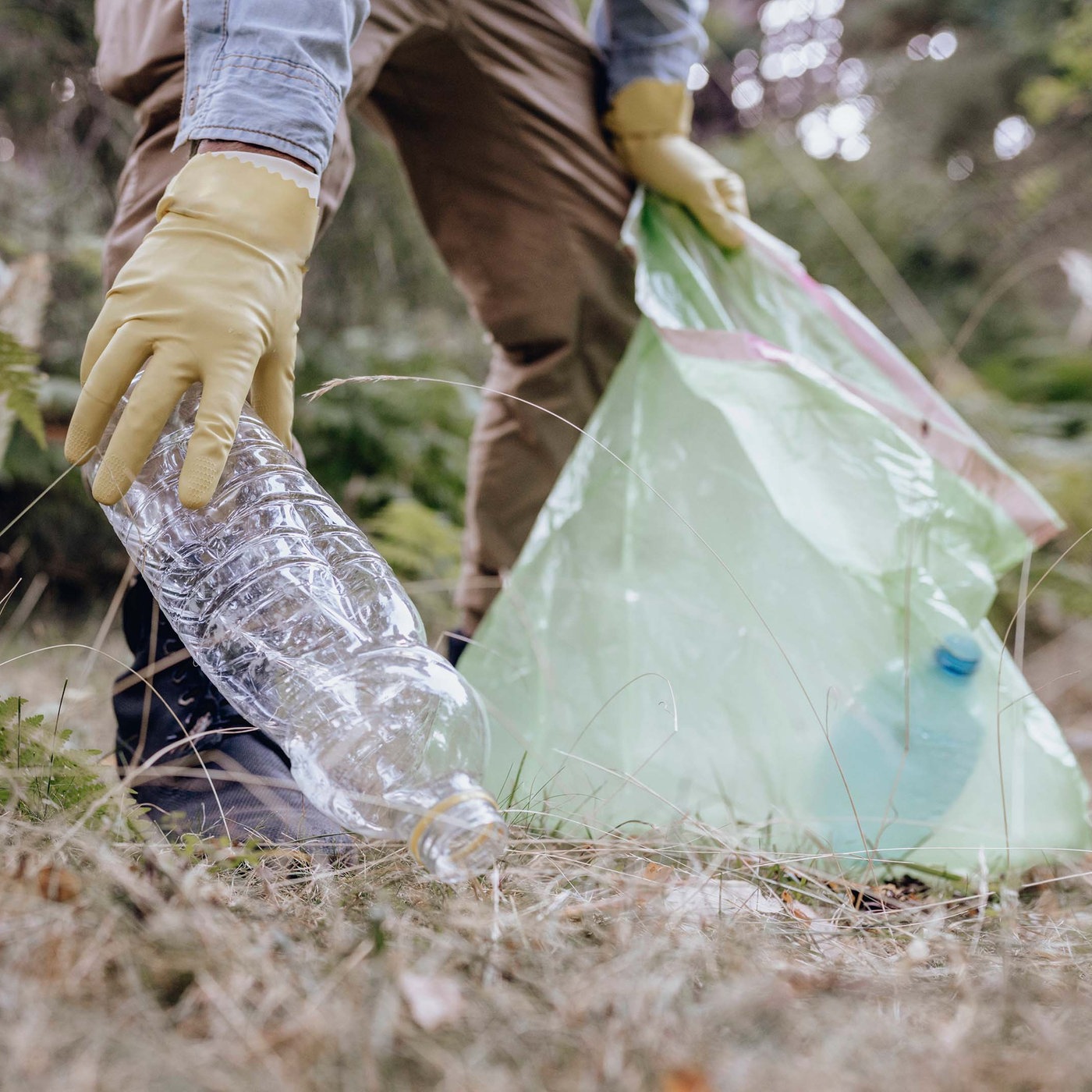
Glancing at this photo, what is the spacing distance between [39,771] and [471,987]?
0.53m

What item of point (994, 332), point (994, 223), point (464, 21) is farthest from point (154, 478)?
point (994, 223)

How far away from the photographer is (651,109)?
1.61 meters

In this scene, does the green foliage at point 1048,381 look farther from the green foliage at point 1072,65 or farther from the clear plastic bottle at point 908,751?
the clear plastic bottle at point 908,751

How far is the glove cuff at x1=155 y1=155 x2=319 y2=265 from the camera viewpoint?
3.13 ft

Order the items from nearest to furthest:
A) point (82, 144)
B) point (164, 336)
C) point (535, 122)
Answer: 1. point (164, 336)
2. point (535, 122)
3. point (82, 144)

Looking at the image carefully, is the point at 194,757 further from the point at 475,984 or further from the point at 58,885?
the point at 475,984

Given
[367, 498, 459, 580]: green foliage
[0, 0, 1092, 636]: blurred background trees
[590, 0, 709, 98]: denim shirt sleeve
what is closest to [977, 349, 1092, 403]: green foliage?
[0, 0, 1092, 636]: blurred background trees

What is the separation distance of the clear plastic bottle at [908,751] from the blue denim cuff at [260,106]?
1.03 m

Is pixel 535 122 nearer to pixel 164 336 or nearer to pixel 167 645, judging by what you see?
pixel 164 336

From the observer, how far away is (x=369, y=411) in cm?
278

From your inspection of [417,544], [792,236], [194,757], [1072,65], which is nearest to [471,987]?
[194,757]

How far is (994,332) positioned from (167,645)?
17.8ft

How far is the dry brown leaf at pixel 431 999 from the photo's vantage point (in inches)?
22.3

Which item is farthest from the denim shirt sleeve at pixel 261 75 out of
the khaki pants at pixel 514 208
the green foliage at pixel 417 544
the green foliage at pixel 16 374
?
the green foliage at pixel 417 544
